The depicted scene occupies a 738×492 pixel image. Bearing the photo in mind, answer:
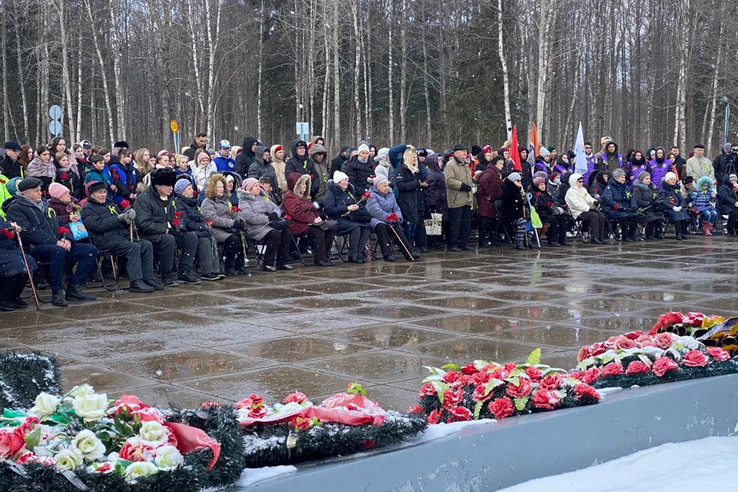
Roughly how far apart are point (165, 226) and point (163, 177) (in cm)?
66

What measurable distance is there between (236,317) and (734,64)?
1190 inches

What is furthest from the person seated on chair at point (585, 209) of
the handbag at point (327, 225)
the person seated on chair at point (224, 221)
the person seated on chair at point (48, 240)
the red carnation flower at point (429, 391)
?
the red carnation flower at point (429, 391)

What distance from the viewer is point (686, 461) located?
5.11 m

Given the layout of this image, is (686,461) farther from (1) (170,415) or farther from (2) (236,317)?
(2) (236,317)

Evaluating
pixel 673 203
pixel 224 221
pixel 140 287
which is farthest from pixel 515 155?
pixel 140 287

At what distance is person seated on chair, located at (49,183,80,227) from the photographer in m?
12.2

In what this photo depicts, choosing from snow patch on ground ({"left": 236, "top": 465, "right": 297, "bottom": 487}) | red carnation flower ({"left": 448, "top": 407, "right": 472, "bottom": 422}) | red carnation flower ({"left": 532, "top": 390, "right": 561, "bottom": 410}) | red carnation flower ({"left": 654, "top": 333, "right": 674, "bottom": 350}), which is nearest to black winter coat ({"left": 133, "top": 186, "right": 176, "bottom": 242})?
red carnation flower ({"left": 654, "top": 333, "right": 674, "bottom": 350})

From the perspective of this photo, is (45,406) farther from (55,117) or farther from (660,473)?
(55,117)

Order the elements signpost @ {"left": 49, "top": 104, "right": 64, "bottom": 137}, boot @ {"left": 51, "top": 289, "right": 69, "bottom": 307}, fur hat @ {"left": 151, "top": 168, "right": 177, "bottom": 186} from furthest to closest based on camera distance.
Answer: signpost @ {"left": 49, "top": 104, "right": 64, "bottom": 137} < fur hat @ {"left": 151, "top": 168, "right": 177, "bottom": 186} < boot @ {"left": 51, "top": 289, "right": 69, "bottom": 307}

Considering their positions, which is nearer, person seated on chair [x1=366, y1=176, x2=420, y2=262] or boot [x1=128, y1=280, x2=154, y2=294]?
boot [x1=128, y1=280, x2=154, y2=294]

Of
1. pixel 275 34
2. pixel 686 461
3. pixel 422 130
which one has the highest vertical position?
pixel 275 34

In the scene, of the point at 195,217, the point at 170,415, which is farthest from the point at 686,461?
the point at 195,217

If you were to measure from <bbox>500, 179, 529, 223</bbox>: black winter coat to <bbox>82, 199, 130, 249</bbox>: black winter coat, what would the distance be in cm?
835

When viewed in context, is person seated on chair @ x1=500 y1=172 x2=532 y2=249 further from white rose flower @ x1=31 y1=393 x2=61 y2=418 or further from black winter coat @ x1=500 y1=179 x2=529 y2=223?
Result: white rose flower @ x1=31 y1=393 x2=61 y2=418
